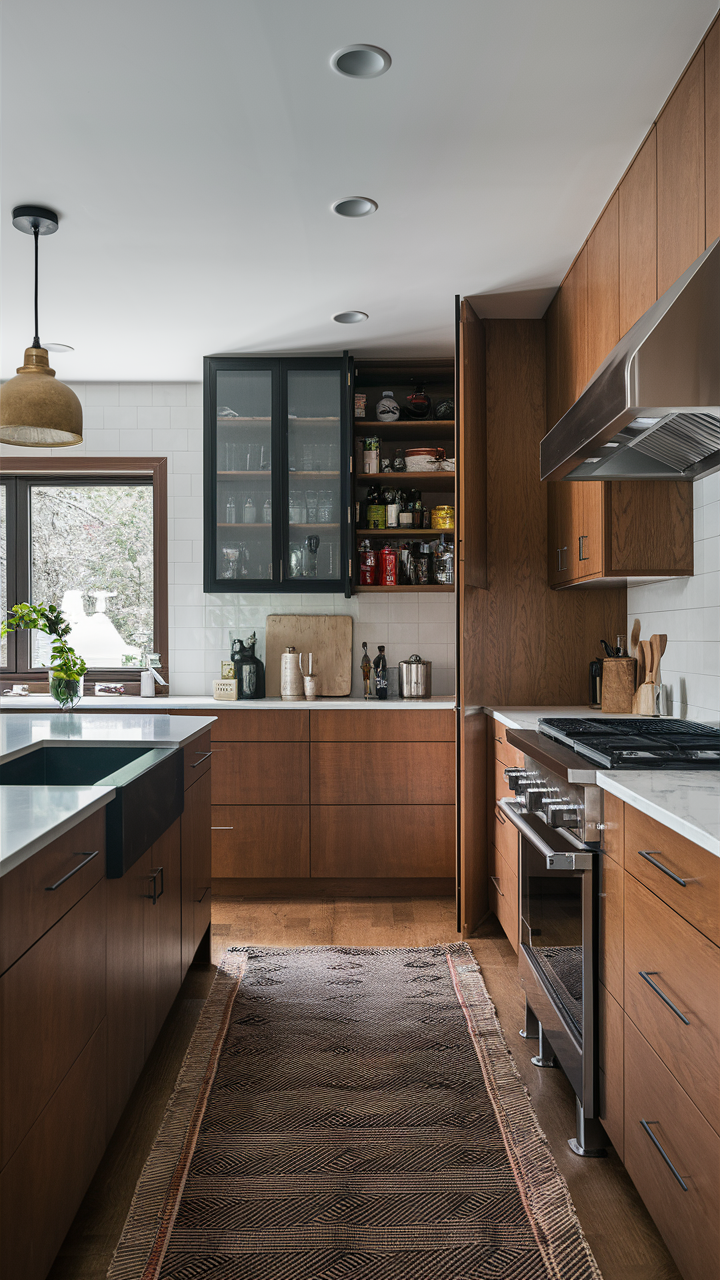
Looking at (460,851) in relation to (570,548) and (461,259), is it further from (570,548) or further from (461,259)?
(461,259)

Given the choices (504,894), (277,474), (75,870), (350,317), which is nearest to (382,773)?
(504,894)

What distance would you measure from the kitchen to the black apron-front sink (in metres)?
0.02

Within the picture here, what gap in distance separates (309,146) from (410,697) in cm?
246

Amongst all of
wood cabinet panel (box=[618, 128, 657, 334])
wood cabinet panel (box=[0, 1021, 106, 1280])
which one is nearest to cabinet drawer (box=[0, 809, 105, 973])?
wood cabinet panel (box=[0, 1021, 106, 1280])

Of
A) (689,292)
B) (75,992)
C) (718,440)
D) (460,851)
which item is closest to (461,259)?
(718,440)

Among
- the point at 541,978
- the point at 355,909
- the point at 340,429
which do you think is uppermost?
the point at 340,429

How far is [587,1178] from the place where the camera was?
1.83 m

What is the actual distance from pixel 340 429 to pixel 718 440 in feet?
7.53

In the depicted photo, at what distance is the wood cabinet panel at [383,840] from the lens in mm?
3857

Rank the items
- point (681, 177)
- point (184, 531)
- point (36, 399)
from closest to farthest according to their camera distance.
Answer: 1. point (681, 177)
2. point (36, 399)
3. point (184, 531)

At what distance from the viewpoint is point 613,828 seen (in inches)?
70.1

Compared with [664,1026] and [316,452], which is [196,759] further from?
[316,452]

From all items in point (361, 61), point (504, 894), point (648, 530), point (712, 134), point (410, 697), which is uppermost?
point (361, 61)

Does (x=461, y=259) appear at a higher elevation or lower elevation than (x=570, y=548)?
higher
